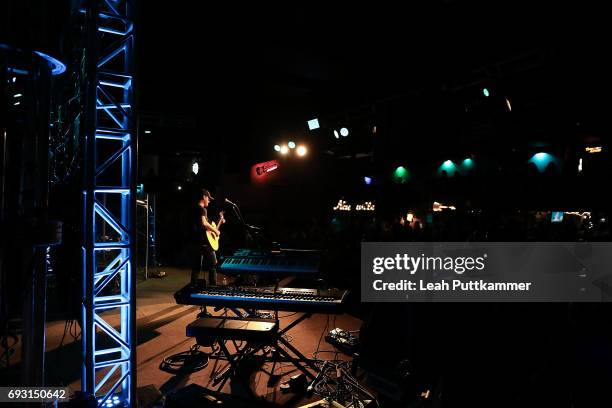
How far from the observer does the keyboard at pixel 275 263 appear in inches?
170

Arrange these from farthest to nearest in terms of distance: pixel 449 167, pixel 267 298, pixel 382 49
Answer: pixel 449 167 < pixel 382 49 < pixel 267 298

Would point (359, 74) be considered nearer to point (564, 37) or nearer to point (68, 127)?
point (564, 37)

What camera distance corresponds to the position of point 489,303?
12.9ft

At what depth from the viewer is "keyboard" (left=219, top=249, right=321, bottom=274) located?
432 cm

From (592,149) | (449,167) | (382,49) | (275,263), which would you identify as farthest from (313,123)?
(592,149)

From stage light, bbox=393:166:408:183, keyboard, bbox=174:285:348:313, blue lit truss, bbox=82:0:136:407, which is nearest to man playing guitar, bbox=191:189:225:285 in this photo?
keyboard, bbox=174:285:348:313

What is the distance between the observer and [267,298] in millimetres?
3727

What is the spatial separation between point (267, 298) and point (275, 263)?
2.58 feet

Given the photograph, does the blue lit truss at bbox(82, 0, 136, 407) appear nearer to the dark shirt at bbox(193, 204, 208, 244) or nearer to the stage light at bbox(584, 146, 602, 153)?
the dark shirt at bbox(193, 204, 208, 244)

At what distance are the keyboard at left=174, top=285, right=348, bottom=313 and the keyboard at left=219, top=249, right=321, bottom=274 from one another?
370mm

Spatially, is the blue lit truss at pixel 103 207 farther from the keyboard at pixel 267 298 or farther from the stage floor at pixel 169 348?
the stage floor at pixel 169 348

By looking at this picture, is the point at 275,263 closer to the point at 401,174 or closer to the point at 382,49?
the point at 382,49

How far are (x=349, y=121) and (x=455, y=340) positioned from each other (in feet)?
21.0

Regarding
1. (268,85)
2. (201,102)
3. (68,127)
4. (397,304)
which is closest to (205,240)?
(68,127)
